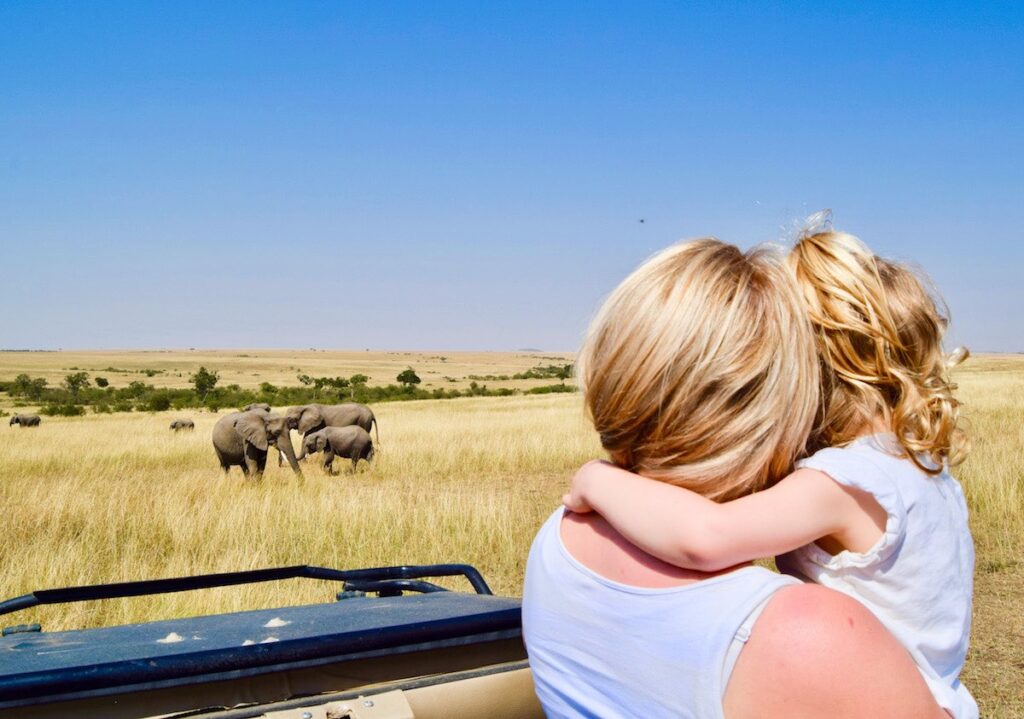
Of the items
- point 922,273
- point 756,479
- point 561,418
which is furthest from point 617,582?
point 561,418

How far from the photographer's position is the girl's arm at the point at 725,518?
45.2 inches

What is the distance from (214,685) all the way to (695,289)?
101 centimetres

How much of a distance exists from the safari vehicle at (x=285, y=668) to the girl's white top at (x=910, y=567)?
685 millimetres

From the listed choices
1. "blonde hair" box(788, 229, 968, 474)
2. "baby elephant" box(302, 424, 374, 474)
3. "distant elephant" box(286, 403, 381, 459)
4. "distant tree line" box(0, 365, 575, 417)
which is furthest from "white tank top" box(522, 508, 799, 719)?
"distant tree line" box(0, 365, 575, 417)

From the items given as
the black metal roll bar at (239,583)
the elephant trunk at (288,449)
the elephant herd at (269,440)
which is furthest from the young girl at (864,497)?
the elephant trunk at (288,449)

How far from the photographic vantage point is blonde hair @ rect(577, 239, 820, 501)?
124 cm

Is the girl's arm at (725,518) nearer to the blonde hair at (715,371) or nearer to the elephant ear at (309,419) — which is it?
the blonde hair at (715,371)

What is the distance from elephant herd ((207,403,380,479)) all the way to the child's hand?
14523 mm

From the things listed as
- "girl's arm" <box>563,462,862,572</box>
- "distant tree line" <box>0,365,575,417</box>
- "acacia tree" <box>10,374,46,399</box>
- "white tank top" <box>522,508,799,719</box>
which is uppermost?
"girl's arm" <box>563,462,862,572</box>

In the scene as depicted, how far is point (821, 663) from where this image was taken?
102cm

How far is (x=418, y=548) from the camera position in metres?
8.58

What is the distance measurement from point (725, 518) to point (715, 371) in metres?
0.20

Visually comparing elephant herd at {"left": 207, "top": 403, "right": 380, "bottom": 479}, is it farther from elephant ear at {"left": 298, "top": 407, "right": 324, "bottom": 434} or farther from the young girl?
the young girl

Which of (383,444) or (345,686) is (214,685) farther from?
(383,444)
